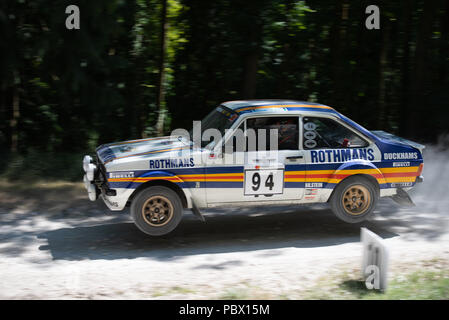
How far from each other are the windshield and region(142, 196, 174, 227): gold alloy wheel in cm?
100

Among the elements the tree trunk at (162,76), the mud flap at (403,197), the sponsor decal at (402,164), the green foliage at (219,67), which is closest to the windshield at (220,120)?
the sponsor decal at (402,164)

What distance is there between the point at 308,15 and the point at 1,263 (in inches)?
350

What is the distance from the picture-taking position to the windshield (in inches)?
313

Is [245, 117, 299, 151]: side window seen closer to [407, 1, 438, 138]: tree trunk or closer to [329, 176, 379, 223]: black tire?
[329, 176, 379, 223]: black tire

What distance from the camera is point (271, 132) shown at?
793 centimetres

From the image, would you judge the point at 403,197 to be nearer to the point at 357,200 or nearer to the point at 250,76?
the point at 357,200

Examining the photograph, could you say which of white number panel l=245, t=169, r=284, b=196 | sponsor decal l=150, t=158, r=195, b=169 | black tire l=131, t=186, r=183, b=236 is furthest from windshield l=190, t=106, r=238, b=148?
black tire l=131, t=186, r=183, b=236

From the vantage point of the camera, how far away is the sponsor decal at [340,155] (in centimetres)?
796

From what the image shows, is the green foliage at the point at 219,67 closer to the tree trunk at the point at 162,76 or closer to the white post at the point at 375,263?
the tree trunk at the point at 162,76

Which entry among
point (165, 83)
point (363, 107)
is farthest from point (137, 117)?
point (363, 107)

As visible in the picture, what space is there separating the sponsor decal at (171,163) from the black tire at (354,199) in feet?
7.04

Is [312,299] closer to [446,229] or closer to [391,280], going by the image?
[391,280]

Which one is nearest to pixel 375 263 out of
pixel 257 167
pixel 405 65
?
pixel 257 167

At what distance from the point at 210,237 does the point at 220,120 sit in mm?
1705
